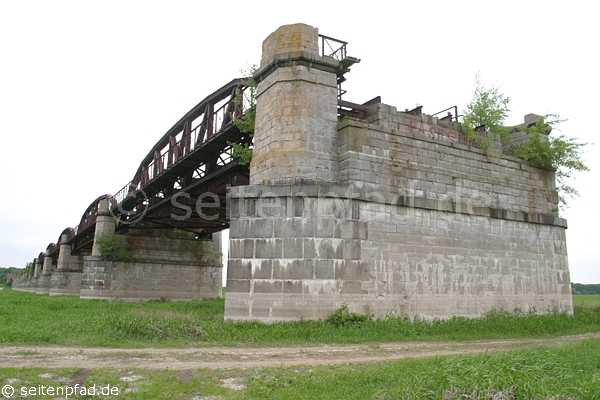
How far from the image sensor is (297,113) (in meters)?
14.8

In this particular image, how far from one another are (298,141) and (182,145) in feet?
50.4

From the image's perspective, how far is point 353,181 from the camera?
47.3 ft

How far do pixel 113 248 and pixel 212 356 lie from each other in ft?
99.4

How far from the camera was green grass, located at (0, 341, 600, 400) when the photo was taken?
5477 millimetres

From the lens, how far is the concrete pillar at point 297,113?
47.9 feet

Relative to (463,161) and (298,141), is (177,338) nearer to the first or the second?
(298,141)

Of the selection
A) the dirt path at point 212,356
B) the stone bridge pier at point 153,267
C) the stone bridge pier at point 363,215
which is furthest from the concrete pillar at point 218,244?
the dirt path at point 212,356

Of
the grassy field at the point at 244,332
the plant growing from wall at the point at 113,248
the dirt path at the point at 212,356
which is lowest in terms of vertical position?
the dirt path at the point at 212,356

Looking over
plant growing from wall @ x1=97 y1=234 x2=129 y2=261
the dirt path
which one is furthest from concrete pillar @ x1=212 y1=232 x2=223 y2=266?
the dirt path

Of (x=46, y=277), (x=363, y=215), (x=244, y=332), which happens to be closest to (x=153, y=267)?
(x=363, y=215)

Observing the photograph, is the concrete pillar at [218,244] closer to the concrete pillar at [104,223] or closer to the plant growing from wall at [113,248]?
the plant growing from wall at [113,248]

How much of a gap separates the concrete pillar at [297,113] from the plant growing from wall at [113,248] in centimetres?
2455

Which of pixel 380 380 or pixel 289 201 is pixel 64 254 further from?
pixel 380 380

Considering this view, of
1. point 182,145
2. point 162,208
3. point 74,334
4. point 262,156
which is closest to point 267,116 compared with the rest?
point 262,156
